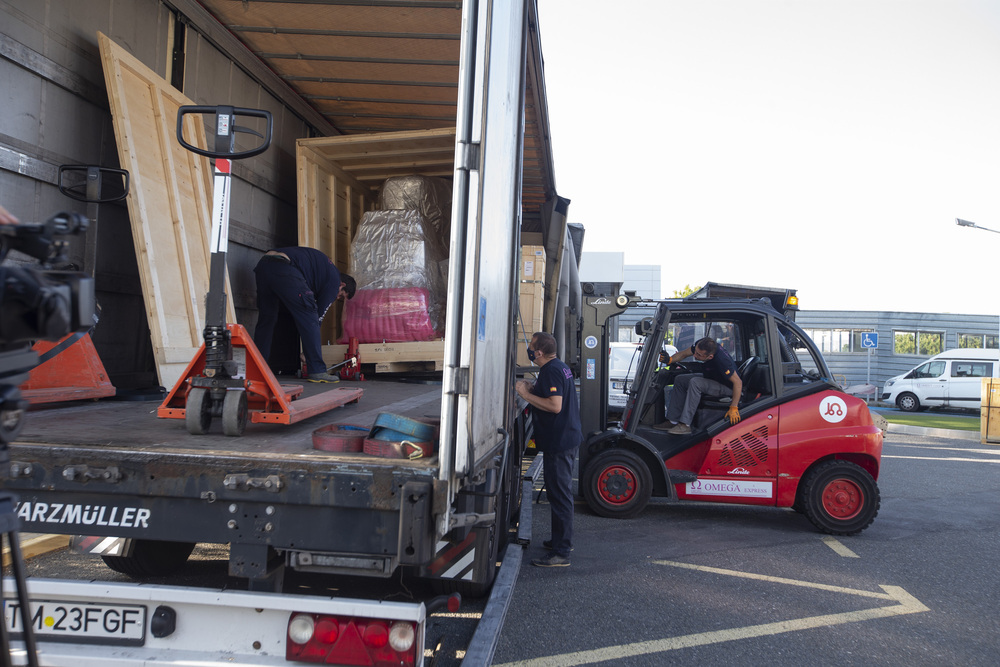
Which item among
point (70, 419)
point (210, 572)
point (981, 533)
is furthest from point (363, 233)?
point (981, 533)

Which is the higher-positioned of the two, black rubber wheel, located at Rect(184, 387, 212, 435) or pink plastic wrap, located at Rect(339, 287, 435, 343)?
pink plastic wrap, located at Rect(339, 287, 435, 343)

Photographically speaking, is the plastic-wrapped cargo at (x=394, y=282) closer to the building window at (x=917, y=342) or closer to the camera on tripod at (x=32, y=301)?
the camera on tripod at (x=32, y=301)

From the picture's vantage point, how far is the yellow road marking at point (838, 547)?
18.6 feet

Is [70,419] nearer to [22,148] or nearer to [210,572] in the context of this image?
[210,572]

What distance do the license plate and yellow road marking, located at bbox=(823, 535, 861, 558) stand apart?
17.3ft

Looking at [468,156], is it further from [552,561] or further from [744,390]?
[744,390]

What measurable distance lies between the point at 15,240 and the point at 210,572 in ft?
11.7

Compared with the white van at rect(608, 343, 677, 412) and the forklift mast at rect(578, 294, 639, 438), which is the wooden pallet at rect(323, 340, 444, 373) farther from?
the white van at rect(608, 343, 677, 412)

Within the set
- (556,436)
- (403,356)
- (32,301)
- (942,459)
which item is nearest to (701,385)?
(556,436)

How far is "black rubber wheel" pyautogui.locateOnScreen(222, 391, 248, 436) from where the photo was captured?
9.07 ft

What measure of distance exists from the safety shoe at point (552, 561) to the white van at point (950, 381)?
21.0 m

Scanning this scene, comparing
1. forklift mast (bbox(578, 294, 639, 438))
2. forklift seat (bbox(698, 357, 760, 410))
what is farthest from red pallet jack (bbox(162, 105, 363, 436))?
forklift seat (bbox(698, 357, 760, 410))

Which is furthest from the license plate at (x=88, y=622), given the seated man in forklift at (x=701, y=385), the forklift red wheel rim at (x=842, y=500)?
the forklift red wheel rim at (x=842, y=500)

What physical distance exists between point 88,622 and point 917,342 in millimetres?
32122
